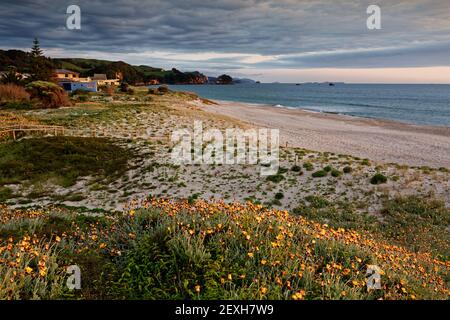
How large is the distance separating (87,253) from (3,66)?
142 metres

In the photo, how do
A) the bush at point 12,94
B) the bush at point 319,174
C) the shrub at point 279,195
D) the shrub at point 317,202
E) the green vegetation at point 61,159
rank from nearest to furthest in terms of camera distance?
the shrub at point 317,202 < the shrub at point 279,195 < the bush at point 319,174 < the green vegetation at point 61,159 < the bush at point 12,94

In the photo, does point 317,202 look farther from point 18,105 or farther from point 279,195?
point 18,105

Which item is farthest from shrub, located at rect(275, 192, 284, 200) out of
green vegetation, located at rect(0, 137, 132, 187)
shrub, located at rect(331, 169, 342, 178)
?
green vegetation, located at rect(0, 137, 132, 187)

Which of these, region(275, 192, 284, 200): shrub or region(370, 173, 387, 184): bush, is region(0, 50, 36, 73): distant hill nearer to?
region(275, 192, 284, 200): shrub

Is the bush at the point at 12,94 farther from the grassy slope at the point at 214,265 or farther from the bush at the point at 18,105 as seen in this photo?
the grassy slope at the point at 214,265

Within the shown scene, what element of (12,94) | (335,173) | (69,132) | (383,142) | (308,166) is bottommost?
(335,173)

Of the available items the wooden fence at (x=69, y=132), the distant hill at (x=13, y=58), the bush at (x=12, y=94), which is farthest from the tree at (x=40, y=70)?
the distant hill at (x=13, y=58)

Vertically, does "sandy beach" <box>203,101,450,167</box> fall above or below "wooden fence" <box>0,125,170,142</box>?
below

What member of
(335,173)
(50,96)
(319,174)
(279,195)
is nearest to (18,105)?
(50,96)

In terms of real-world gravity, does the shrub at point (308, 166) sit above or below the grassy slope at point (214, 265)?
below

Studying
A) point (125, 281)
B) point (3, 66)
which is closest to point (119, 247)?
point (125, 281)

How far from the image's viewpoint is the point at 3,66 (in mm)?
116688

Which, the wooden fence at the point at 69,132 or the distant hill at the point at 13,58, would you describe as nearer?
the wooden fence at the point at 69,132

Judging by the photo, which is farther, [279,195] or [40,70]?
[40,70]
